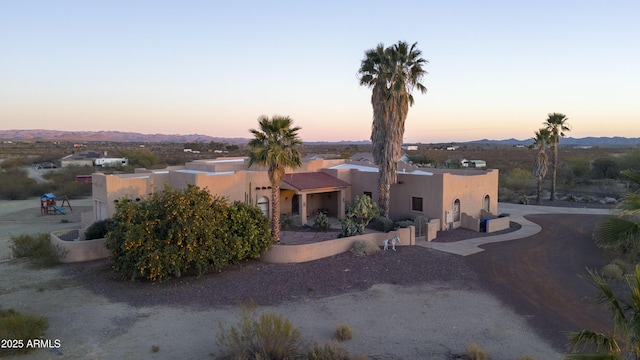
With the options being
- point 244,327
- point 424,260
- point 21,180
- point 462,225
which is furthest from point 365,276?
point 21,180

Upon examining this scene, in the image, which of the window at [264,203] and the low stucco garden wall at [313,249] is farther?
the window at [264,203]

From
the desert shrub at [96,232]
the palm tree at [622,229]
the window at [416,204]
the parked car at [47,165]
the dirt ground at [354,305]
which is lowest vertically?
the dirt ground at [354,305]

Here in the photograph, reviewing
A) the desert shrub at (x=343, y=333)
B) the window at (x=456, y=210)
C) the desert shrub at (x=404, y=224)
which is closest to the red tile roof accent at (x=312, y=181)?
the desert shrub at (x=404, y=224)

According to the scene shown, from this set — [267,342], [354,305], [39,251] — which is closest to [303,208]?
[354,305]

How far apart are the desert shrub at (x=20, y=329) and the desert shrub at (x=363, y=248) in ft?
39.3

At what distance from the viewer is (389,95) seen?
24.3 meters

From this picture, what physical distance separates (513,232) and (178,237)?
19.0 metres

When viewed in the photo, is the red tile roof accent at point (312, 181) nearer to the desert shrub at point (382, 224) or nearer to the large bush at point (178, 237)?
the desert shrub at point (382, 224)

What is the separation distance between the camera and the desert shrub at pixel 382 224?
77.0ft

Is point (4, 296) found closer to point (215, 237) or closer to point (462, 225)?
point (215, 237)

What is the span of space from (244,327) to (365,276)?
24.3ft

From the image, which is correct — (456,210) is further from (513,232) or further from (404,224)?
(404,224)

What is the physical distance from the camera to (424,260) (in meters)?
18.4

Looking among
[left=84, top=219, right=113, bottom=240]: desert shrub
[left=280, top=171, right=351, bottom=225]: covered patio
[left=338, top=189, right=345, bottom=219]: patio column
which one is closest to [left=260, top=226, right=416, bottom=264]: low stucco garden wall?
[left=280, top=171, right=351, bottom=225]: covered patio
